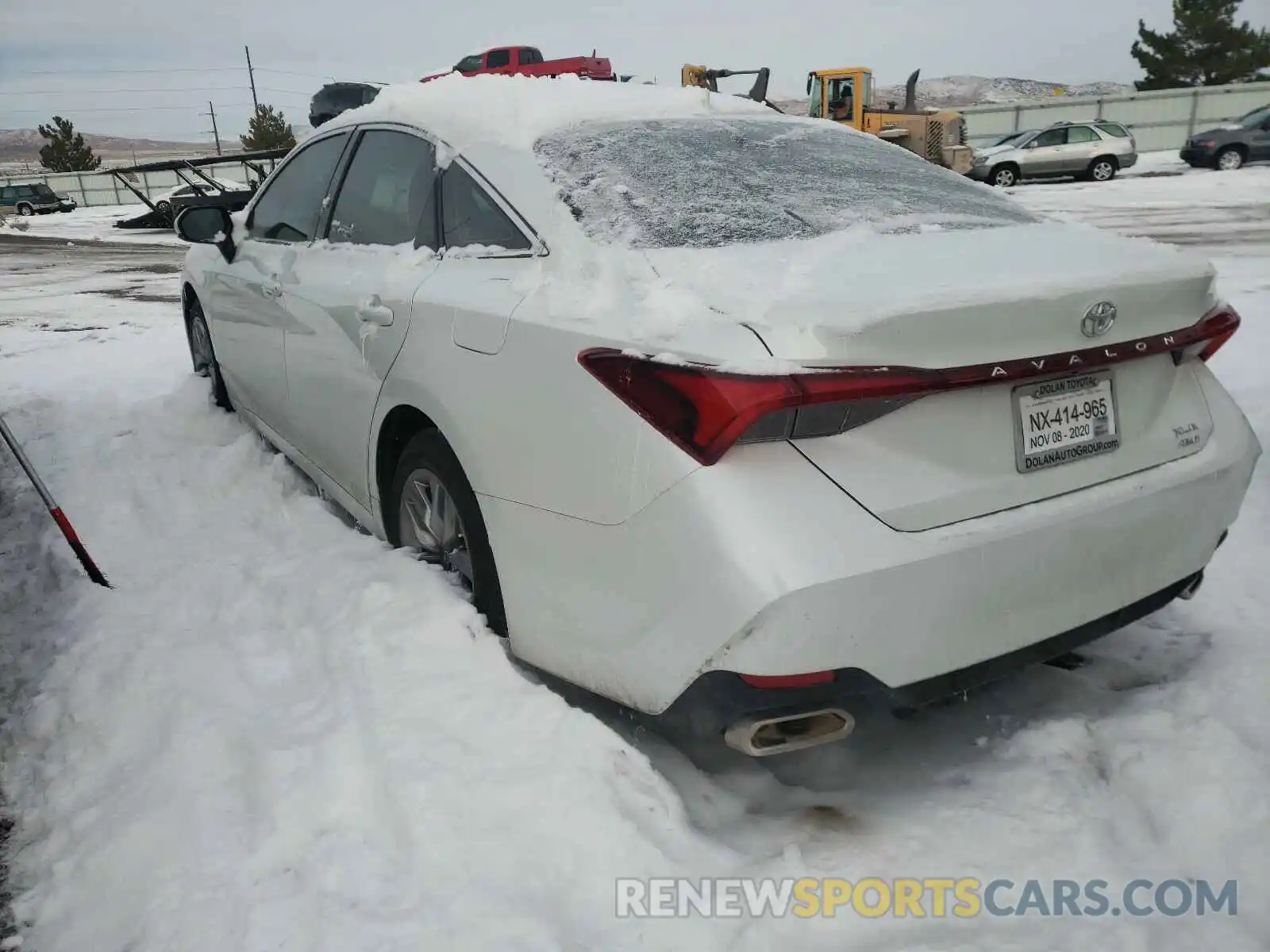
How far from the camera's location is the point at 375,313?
2.84m

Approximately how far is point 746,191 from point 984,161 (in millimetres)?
25601

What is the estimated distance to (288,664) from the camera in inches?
103

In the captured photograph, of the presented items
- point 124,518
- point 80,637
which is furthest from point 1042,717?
point 124,518

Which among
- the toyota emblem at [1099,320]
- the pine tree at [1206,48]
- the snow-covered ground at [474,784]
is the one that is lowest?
the snow-covered ground at [474,784]

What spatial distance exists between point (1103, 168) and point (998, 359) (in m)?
27.2

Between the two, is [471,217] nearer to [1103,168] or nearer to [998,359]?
[998,359]

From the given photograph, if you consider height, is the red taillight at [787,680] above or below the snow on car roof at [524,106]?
below

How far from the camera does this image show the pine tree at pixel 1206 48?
4634cm

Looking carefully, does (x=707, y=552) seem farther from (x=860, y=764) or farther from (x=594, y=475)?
(x=860, y=764)

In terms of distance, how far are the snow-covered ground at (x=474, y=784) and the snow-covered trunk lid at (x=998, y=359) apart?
750mm

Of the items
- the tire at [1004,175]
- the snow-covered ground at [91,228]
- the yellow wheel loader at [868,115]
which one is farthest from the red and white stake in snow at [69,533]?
the tire at [1004,175]

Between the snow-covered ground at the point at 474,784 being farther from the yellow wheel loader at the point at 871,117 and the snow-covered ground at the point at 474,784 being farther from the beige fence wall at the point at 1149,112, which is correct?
the beige fence wall at the point at 1149,112

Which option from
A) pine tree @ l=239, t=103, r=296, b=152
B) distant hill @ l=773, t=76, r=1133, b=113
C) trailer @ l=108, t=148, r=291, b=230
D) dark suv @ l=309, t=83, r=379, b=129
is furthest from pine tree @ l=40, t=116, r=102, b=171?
distant hill @ l=773, t=76, r=1133, b=113

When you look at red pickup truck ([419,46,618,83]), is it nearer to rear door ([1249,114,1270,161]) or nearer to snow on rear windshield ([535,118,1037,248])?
rear door ([1249,114,1270,161])
